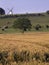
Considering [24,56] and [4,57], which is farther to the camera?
[24,56]

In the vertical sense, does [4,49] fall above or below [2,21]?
above

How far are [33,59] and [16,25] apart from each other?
52005 millimetres

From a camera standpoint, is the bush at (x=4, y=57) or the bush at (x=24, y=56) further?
the bush at (x=24, y=56)

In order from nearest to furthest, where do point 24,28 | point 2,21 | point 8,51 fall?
point 8,51 → point 24,28 → point 2,21

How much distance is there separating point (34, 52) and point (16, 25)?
51389 mm

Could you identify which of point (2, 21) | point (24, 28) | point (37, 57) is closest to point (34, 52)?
point (37, 57)

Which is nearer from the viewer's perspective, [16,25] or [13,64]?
[13,64]

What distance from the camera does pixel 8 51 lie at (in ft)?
63.3

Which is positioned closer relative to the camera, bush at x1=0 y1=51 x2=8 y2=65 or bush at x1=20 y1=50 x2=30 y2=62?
bush at x1=0 y1=51 x2=8 y2=65

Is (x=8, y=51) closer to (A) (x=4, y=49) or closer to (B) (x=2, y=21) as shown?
(A) (x=4, y=49)

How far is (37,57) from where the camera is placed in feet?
63.5

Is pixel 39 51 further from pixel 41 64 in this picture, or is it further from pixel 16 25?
pixel 16 25

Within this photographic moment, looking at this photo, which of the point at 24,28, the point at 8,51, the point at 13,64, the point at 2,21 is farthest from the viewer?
the point at 2,21

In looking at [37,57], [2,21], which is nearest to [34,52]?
[37,57]
